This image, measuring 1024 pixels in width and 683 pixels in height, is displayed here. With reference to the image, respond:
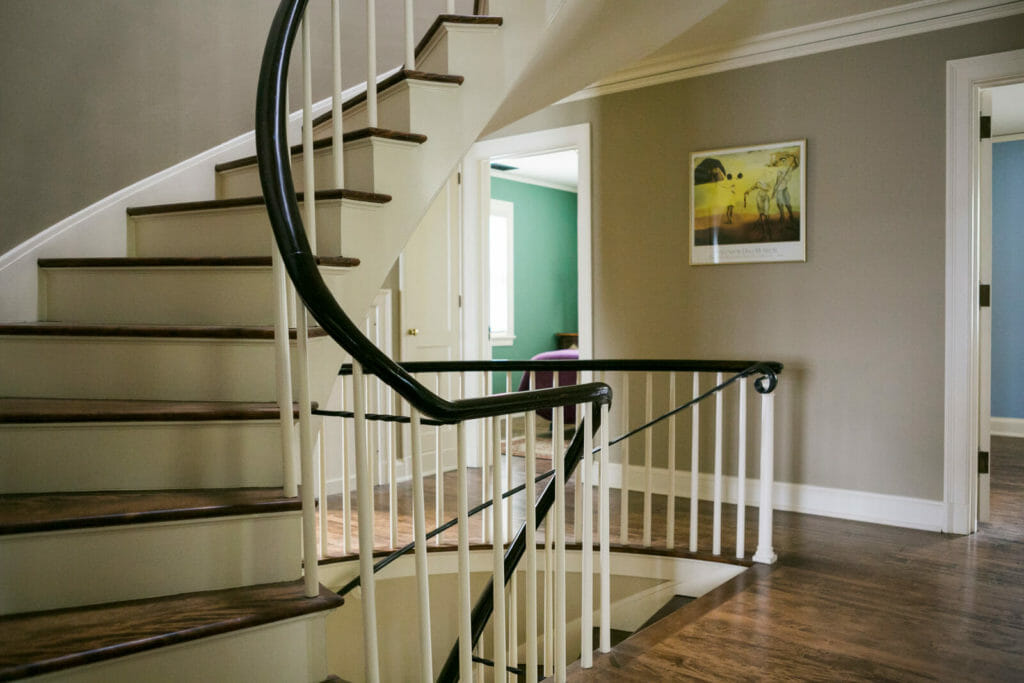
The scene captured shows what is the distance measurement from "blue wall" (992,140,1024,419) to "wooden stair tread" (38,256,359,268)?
678 centimetres

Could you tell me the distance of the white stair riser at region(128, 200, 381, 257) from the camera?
2119 mm

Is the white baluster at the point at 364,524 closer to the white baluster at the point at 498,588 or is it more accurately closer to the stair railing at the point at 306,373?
the stair railing at the point at 306,373

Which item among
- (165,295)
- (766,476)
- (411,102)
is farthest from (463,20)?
(766,476)

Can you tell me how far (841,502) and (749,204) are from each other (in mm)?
1737

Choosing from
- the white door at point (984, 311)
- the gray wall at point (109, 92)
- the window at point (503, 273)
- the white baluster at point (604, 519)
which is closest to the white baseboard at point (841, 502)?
the white door at point (984, 311)

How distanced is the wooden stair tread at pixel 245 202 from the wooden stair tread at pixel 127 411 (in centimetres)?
57

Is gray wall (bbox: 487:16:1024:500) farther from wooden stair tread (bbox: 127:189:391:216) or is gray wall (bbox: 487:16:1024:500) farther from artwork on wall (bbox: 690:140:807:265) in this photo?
wooden stair tread (bbox: 127:189:391:216)

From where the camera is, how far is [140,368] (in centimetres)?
194

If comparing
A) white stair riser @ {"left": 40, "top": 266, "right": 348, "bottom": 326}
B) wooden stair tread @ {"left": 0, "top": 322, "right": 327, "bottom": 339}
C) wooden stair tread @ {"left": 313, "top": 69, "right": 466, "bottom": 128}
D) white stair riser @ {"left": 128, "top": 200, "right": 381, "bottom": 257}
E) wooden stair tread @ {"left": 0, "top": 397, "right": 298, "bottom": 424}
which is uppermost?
wooden stair tread @ {"left": 313, "top": 69, "right": 466, "bottom": 128}

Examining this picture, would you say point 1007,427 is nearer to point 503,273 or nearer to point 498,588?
point 503,273

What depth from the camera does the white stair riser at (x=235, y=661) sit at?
1.36m

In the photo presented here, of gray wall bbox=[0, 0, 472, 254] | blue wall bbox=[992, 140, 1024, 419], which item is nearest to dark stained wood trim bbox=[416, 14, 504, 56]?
gray wall bbox=[0, 0, 472, 254]

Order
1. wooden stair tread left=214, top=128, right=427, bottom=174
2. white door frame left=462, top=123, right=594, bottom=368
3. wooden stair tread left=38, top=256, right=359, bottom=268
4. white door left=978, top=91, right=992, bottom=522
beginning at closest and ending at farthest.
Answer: wooden stair tread left=38, top=256, right=359, bottom=268, wooden stair tread left=214, top=128, right=427, bottom=174, white door left=978, top=91, right=992, bottom=522, white door frame left=462, top=123, right=594, bottom=368

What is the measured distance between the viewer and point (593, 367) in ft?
11.6
